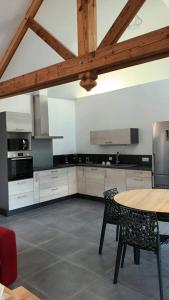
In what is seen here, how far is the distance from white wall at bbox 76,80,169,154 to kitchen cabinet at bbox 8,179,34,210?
2.14 m

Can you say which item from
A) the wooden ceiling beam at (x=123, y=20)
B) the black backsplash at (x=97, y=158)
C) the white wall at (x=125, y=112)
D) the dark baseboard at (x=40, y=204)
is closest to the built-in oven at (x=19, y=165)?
the dark baseboard at (x=40, y=204)

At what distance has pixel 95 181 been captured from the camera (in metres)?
5.79

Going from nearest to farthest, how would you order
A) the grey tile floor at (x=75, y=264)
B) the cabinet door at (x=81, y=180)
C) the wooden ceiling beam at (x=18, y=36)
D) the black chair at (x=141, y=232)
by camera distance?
1. the black chair at (x=141, y=232)
2. the grey tile floor at (x=75, y=264)
3. the wooden ceiling beam at (x=18, y=36)
4. the cabinet door at (x=81, y=180)

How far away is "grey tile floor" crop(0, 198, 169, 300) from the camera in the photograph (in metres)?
2.39

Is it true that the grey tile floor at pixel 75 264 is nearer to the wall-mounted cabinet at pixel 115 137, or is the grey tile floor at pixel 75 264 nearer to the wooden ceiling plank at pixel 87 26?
the wall-mounted cabinet at pixel 115 137

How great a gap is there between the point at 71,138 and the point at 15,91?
119 inches

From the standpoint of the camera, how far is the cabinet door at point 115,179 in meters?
5.25

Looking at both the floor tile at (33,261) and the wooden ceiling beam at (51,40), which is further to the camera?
the wooden ceiling beam at (51,40)

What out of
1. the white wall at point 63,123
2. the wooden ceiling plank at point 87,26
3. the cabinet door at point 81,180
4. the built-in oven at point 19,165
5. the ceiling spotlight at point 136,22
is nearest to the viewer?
the wooden ceiling plank at point 87,26

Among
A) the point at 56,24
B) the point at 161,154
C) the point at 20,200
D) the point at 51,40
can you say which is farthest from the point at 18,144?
the point at 161,154

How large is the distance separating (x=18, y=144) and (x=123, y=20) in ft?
10.9

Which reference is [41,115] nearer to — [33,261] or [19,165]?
[19,165]

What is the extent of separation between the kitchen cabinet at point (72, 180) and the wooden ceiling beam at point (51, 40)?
10.4 feet

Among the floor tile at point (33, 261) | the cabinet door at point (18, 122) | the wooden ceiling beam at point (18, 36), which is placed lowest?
the floor tile at point (33, 261)
